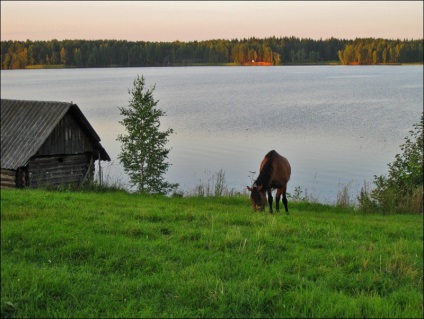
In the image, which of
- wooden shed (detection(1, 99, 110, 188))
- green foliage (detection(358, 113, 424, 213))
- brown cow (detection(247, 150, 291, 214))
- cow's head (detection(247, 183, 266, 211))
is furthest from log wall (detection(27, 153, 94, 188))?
green foliage (detection(358, 113, 424, 213))

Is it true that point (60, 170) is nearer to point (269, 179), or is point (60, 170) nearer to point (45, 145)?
point (45, 145)

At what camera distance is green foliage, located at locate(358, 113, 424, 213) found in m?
17.5

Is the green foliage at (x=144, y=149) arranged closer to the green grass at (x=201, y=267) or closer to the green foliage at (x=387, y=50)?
the green grass at (x=201, y=267)

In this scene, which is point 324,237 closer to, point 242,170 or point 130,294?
point 130,294

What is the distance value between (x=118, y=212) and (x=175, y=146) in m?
29.2

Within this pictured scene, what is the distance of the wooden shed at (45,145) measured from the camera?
23266mm

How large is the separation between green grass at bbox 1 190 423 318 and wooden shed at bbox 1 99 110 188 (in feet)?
40.0

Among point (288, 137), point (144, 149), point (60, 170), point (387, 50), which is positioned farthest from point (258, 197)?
point (387, 50)

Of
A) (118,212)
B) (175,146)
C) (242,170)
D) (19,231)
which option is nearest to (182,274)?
(19,231)

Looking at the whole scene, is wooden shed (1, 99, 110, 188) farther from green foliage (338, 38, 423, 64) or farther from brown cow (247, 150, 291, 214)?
green foliage (338, 38, 423, 64)

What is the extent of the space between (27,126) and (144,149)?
5.95m

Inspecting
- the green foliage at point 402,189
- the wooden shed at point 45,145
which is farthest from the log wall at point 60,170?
the green foliage at point 402,189

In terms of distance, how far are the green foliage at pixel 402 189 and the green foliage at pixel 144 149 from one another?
35.5 feet

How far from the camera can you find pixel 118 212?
12305 millimetres
